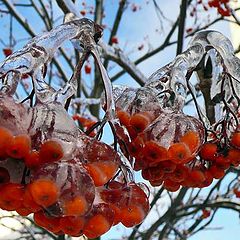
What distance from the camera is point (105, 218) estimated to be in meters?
0.86

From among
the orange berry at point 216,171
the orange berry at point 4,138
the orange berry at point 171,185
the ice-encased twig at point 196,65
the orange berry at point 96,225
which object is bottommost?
the orange berry at point 96,225

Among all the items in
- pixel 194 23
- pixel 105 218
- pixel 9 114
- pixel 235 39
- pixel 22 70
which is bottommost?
pixel 105 218

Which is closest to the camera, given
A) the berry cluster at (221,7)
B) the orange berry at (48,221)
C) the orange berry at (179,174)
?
the orange berry at (48,221)

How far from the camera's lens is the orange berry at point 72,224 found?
2.75 feet

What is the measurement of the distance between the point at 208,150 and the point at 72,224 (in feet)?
1.95

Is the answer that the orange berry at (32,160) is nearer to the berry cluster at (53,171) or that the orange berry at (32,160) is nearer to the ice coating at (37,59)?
the berry cluster at (53,171)

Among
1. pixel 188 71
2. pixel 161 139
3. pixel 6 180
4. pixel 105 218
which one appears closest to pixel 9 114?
pixel 6 180

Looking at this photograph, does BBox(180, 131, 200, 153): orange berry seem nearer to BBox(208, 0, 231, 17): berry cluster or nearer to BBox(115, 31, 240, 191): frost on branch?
BBox(115, 31, 240, 191): frost on branch

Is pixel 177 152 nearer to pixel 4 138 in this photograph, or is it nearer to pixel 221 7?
pixel 4 138

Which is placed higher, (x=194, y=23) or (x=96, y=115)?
(x=194, y=23)

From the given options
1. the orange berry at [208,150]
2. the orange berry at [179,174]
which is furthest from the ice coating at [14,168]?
the orange berry at [208,150]

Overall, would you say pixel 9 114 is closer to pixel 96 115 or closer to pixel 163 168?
pixel 163 168

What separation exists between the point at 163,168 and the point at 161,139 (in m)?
0.08

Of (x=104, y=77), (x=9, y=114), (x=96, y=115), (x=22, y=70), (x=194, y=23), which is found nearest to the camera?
(x=9, y=114)
